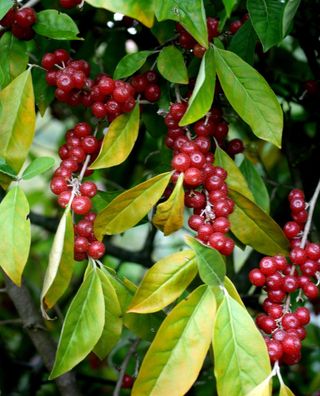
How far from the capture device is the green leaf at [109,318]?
2.67 ft

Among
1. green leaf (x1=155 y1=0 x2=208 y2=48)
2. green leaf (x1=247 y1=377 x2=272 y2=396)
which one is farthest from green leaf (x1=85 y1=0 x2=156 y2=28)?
green leaf (x1=247 y1=377 x2=272 y2=396)

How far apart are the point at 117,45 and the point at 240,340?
0.66m

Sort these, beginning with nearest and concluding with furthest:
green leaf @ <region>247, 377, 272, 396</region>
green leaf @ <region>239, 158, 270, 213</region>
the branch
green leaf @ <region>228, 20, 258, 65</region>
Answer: green leaf @ <region>247, 377, 272, 396</region> → green leaf @ <region>228, 20, 258, 65</region> → green leaf @ <region>239, 158, 270, 213</region> → the branch

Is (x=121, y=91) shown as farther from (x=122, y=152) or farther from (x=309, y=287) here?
(x=309, y=287)

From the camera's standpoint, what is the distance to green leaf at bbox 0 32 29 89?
35.3 inches

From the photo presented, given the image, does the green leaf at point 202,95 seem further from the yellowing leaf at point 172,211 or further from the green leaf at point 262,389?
the green leaf at point 262,389

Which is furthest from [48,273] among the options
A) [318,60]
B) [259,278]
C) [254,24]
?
[318,60]

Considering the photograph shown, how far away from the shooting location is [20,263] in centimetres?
76

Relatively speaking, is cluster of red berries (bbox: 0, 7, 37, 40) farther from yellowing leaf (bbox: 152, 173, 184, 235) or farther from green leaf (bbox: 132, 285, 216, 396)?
green leaf (bbox: 132, 285, 216, 396)

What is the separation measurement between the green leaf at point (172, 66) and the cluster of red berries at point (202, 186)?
1.2 inches

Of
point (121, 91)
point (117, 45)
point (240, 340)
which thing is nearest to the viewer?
point (240, 340)

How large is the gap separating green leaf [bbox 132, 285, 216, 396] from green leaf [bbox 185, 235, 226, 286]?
0.03 m

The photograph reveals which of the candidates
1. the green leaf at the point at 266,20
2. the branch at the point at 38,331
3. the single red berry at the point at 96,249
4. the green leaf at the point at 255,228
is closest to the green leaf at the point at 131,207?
the single red berry at the point at 96,249

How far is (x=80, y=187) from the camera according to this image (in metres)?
0.83
